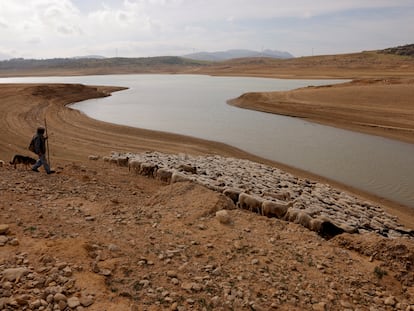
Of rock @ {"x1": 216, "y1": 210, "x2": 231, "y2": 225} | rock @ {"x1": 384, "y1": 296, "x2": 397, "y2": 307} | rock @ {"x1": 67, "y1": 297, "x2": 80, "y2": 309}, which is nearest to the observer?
rock @ {"x1": 67, "y1": 297, "x2": 80, "y2": 309}

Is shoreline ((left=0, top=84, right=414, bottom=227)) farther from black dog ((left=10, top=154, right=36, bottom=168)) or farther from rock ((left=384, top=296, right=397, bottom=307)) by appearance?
rock ((left=384, top=296, right=397, bottom=307))

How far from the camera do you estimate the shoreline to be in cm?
1579

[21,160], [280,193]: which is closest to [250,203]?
[280,193]

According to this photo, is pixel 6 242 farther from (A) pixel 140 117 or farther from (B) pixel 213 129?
(A) pixel 140 117

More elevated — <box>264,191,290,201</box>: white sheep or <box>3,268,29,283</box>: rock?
<box>3,268,29,283</box>: rock

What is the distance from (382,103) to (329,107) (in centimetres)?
424

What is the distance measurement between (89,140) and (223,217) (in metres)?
15.6

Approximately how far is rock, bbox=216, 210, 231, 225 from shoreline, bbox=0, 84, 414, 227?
6.45m

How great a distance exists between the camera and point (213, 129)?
85.9 ft

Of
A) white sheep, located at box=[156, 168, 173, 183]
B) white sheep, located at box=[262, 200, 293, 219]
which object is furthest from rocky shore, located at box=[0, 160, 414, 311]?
white sheep, located at box=[156, 168, 173, 183]

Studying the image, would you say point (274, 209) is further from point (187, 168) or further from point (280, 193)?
point (187, 168)

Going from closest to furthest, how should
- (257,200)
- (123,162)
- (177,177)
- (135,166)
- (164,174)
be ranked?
(257,200) → (177,177) → (164,174) → (135,166) → (123,162)

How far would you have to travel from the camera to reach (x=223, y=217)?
791 cm

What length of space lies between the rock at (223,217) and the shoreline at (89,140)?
6454 millimetres
